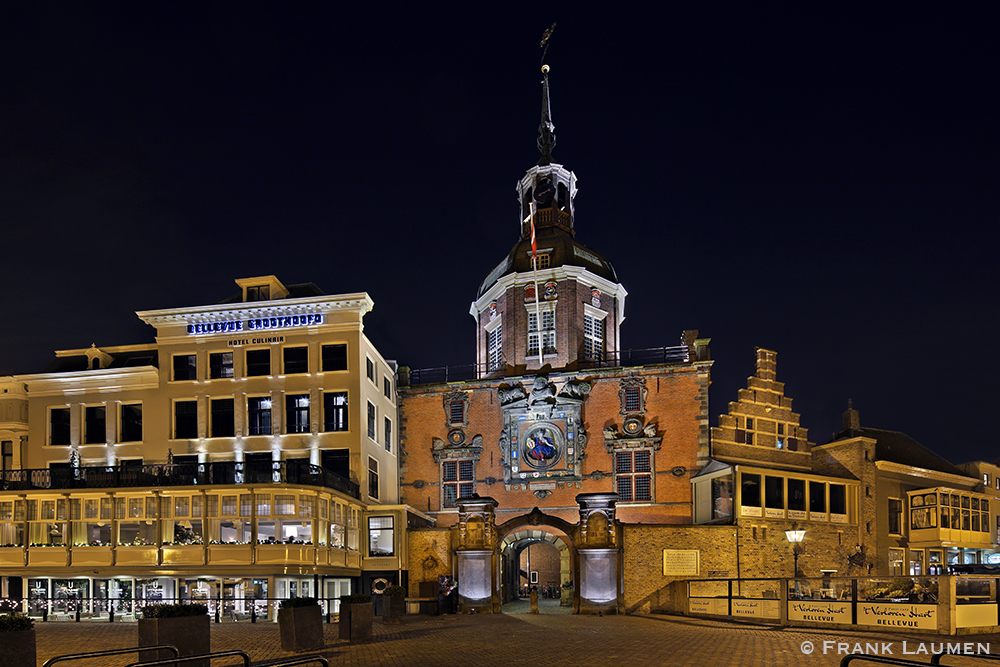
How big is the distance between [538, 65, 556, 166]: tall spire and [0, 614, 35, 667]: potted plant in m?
38.7

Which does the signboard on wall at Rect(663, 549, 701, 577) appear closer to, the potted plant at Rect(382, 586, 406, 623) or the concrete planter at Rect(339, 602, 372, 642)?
the potted plant at Rect(382, 586, 406, 623)

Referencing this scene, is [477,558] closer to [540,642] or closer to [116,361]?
[540,642]

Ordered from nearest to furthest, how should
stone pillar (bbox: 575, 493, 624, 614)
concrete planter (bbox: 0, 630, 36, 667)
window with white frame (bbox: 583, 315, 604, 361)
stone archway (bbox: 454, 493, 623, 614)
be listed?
1. concrete planter (bbox: 0, 630, 36, 667)
2. stone pillar (bbox: 575, 493, 624, 614)
3. stone archway (bbox: 454, 493, 623, 614)
4. window with white frame (bbox: 583, 315, 604, 361)

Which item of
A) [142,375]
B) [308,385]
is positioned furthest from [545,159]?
[142,375]

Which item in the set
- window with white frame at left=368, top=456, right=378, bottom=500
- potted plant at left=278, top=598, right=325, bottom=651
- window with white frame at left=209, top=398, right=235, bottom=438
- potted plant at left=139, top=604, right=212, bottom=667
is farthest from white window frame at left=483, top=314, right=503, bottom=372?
potted plant at left=139, top=604, right=212, bottom=667

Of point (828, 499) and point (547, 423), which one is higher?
point (547, 423)

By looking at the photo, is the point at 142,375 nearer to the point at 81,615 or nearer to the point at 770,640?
the point at 81,615

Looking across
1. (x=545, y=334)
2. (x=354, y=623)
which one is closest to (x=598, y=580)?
(x=545, y=334)

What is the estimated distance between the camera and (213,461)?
36.3 meters

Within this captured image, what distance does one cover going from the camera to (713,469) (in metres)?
37.4

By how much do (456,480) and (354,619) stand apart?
21622 mm

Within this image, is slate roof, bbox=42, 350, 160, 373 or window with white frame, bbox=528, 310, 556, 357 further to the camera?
window with white frame, bbox=528, 310, 556, 357

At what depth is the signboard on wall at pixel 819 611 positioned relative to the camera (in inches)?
914

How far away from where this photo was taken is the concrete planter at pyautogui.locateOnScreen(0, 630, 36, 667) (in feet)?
43.6
